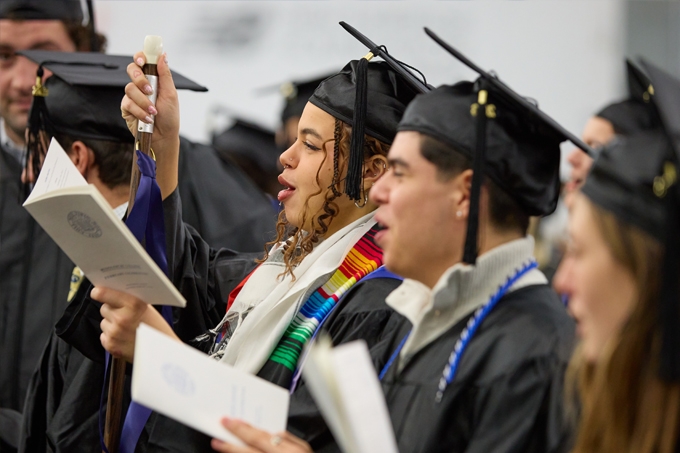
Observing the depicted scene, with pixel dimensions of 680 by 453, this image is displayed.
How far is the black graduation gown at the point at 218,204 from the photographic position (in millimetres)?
4004

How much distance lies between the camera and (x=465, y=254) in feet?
5.72

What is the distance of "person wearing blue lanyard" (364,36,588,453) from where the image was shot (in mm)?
1680

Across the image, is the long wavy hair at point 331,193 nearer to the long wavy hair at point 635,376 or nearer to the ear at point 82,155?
the ear at point 82,155

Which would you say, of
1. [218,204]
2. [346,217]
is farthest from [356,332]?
[218,204]

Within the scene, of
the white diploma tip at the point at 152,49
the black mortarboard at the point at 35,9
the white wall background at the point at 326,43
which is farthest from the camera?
the white wall background at the point at 326,43

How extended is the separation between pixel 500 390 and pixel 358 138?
2.96ft

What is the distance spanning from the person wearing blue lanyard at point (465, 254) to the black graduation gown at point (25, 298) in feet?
6.41

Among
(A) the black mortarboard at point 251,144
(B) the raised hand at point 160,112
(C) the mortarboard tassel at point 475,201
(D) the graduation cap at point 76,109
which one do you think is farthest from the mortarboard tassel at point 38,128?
(A) the black mortarboard at point 251,144

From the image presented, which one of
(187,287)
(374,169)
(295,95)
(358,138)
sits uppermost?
(358,138)

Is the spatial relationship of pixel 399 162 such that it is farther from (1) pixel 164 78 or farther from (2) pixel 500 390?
(1) pixel 164 78

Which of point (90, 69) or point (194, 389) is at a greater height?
point (90, 69)

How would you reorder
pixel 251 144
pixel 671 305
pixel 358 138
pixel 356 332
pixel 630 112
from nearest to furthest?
pixel 671 305
pixel 356 332
pixel 358 138
pixel 630 112
pixel 251 144

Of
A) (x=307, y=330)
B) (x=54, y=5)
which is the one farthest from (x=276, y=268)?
(x=54, y=5)

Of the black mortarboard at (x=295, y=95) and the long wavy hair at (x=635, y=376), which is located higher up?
the long wavy hair at (x=635, y=376)
